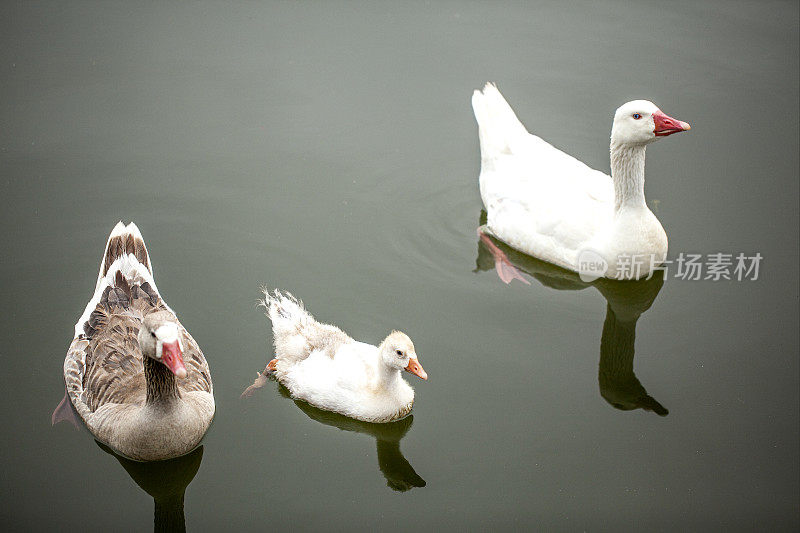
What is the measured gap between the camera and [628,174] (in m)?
6.65

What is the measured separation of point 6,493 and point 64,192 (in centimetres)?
300

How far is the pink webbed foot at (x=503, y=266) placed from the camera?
22.9ft

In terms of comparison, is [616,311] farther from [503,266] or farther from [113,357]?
[113,357]

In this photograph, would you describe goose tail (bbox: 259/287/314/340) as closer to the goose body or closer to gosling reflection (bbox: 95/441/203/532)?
the goose body

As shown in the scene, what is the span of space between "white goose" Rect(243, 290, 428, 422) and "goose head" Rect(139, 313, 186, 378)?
1039 millimetres

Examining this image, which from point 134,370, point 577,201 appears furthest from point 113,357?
point 577,201

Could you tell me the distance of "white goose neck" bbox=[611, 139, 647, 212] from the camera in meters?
6.61

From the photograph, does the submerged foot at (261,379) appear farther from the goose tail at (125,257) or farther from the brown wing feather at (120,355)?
the goose tail at (125,257)

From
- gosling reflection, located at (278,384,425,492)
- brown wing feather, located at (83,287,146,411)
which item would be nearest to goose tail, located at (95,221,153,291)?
brown wing feather, located at (83,287,146,411)

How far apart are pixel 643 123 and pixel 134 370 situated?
152 inches

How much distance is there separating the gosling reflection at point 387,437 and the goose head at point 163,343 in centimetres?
119

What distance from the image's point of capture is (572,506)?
17.6ft

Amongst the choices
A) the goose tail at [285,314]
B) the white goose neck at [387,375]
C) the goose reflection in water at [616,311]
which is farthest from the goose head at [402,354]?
the goose reflection in water at [616,311]

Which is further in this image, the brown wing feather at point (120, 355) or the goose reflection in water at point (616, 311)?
the goose reflection in water at point (616, 311)
